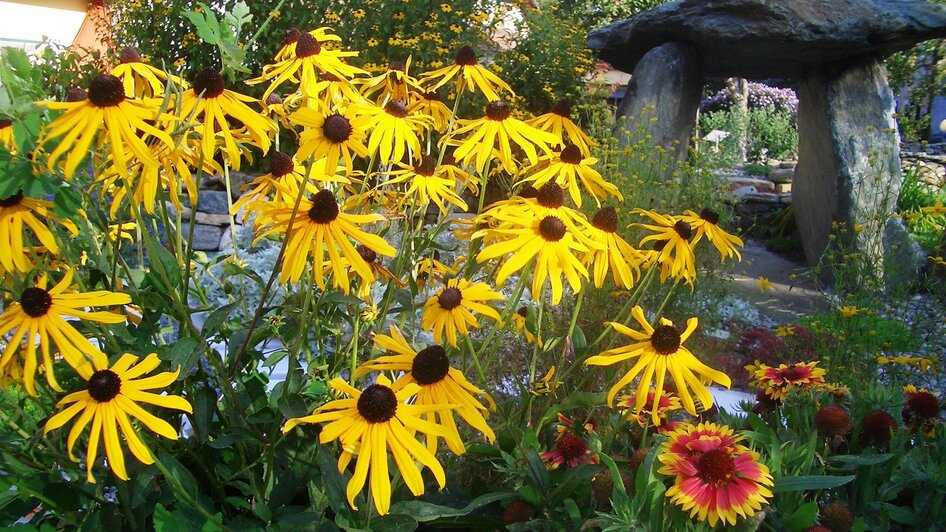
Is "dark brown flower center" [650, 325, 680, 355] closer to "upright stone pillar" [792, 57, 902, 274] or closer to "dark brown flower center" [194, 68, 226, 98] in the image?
"dark brown flower center" [194, 68, 226, 98]

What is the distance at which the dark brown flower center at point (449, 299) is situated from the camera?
1.17m

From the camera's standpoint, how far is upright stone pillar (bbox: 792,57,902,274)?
15.4 ft

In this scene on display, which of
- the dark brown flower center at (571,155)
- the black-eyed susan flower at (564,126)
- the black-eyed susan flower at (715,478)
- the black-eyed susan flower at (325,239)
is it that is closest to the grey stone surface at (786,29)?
the black-eyed susan flower at (564,126)

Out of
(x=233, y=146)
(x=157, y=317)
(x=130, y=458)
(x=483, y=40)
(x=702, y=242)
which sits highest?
(x=483, y=40)

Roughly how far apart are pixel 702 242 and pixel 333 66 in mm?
777

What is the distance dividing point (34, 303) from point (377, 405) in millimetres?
440

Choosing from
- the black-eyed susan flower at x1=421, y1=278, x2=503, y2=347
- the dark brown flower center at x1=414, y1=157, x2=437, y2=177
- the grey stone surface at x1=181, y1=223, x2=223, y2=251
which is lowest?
the grey stone surface at x1=181, y1=223, x2=223, y2=251

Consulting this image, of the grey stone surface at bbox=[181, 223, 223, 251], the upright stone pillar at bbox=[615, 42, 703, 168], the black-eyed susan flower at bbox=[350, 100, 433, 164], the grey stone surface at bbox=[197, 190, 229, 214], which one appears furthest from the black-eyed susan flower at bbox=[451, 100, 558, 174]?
the grey stone surface at bbox=[197, 190, 229, 214]

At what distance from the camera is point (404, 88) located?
4.67ft

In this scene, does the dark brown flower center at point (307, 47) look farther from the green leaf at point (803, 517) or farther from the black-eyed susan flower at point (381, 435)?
the green leaf at point (803, 517)

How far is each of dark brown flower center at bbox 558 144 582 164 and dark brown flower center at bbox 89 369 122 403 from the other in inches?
30.9

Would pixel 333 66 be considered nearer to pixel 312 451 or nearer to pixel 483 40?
pixel 312 451

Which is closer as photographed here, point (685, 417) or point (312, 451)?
point (312, 451)

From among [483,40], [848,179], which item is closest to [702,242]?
[848,179]
